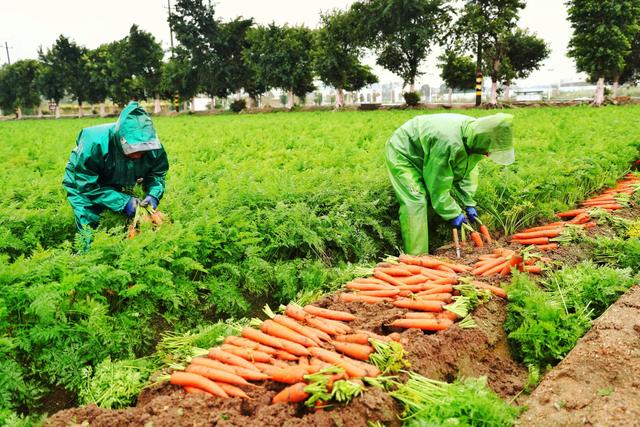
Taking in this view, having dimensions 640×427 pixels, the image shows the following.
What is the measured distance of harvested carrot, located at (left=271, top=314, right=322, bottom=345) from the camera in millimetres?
3352

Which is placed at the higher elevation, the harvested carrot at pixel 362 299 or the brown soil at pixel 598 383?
the harvested carrot at pixel 362 299

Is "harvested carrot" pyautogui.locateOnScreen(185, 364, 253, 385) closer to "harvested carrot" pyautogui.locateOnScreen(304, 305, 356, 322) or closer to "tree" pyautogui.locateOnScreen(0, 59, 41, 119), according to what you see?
"harvested carrot" pyautogui.locateOnScreen(304, 305, 356, 322)

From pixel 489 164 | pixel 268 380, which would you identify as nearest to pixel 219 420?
pixel 268 380

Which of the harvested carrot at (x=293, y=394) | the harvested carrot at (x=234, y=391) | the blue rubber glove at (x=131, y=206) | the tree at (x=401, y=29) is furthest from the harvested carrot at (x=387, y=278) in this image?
the tree at (x=401, y=29)

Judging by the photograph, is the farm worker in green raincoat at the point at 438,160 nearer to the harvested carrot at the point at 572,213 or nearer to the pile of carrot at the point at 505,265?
the pile of carrot at the point at 505,265

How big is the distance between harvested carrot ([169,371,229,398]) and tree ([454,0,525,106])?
103 feet

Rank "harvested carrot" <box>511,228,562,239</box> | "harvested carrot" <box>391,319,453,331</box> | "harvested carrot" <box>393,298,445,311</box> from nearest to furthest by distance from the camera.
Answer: "harvested carrot" <box>391,319,453,331</box> < "harvested carrot" <box>393,298,445,311</box> < "harvested carrot" <box>511,228,562,239</box>

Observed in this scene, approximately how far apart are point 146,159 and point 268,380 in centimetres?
312

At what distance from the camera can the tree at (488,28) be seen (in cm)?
2955

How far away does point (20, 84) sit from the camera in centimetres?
5522

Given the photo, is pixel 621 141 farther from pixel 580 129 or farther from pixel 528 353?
pixel 528 353

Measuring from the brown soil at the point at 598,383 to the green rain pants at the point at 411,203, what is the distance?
92.0 inches

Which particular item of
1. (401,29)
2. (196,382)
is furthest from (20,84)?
(196,382)

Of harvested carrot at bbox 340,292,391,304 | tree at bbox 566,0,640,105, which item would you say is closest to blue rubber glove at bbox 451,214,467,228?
harvested carrot at bbox 340,292,391,304
